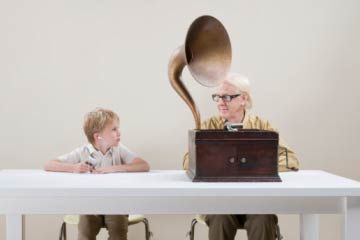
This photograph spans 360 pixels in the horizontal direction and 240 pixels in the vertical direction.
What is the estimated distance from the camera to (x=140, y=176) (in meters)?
2.55

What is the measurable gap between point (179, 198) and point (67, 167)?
31.0 inches

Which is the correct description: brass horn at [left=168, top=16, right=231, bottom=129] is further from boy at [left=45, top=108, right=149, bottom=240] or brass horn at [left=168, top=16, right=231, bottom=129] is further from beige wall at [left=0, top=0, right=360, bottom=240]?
beige wall at [left=0, top=0, right=360, bottom=240]

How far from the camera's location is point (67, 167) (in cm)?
276

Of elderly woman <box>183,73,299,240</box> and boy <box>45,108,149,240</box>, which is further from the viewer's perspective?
boy <box>45,108,149,240</box>

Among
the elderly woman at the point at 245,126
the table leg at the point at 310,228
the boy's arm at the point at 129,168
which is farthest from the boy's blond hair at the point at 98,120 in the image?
the table leg at the point at 310,228

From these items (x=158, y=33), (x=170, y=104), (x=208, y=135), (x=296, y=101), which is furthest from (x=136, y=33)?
(x=208, y=135)

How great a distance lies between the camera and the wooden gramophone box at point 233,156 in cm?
227

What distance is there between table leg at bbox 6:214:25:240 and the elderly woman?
Result: 32.3 inches

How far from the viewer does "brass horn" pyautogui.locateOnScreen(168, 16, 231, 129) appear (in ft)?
7.94

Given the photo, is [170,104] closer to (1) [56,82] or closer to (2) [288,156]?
(1) [56,82]

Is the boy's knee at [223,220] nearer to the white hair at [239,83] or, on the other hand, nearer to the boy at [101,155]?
Result: the boy at [101,155]

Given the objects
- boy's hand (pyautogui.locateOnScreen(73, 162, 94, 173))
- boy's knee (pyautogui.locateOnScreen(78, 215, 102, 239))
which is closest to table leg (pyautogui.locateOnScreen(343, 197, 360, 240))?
boy's hand (pyautogui.locateOnScreen(73, 162, 94, 173))

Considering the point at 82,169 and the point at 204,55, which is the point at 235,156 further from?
the point at 82,169

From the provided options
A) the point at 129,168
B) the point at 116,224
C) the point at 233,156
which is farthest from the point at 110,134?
the point at 233,156
